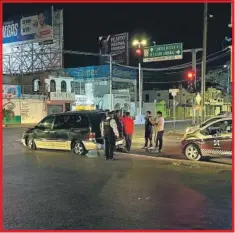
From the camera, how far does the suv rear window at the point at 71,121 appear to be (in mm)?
14695

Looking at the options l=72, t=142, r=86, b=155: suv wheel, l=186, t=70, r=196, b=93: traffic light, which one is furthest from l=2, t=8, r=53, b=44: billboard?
l=72, t=142, r=86, b=155: suv wheel

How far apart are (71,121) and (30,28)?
34.6m

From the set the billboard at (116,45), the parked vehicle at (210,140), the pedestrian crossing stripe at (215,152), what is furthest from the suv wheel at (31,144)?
the billboard at (116,45)

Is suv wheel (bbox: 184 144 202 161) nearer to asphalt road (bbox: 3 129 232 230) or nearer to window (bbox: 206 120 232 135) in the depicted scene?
asphalt road (bbox: 3 129 232 230)

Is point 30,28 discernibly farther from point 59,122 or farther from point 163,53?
point 59,122

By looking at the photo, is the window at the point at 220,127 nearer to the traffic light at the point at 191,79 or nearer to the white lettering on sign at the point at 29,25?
the traffic light at the point at 191,79

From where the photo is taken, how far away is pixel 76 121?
1497 cm

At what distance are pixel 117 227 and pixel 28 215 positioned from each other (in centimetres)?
158

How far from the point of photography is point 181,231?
5.55 meters

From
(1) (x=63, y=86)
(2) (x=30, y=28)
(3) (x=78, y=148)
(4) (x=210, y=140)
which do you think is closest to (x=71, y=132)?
(3) (x=78, y=148)

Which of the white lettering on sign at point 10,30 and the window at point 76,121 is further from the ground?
the white lettering on sign at point 10,30

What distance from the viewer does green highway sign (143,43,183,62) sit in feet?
84.4

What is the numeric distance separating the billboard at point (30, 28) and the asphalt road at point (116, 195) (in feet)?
112

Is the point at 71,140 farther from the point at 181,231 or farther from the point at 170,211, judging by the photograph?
the point at 181,231
